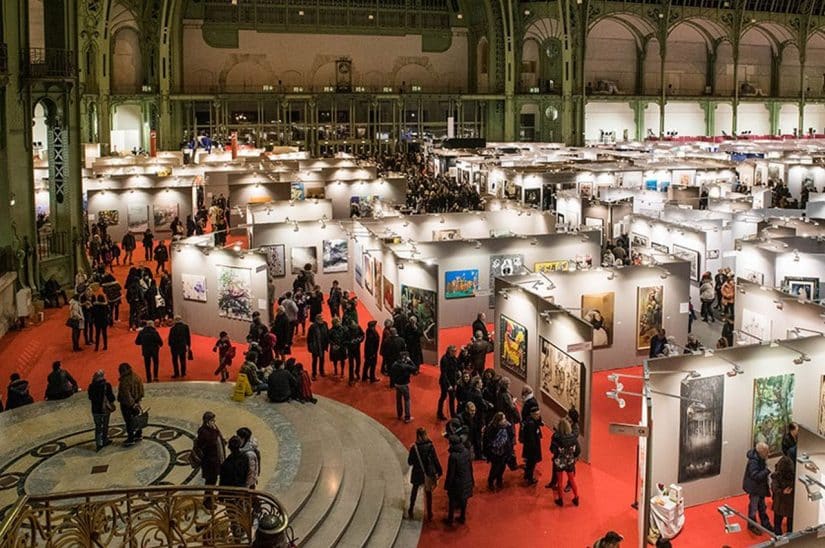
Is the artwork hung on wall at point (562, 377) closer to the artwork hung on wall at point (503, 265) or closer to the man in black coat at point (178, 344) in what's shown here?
the artwork hung on wall at point (503, 265)

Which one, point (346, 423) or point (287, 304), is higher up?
point (287, 304)

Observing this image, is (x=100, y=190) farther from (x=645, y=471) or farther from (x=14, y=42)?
(x=645, y=471)

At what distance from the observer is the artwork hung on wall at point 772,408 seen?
10.4m

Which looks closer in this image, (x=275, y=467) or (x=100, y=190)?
(x=275, y=467)

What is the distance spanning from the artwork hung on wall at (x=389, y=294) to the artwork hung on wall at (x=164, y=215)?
14130 millimetres

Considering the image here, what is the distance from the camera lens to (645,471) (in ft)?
30.0

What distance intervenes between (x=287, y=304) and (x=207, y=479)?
7.45 meters

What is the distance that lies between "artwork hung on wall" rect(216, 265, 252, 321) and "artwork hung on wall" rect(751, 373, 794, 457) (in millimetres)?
10796

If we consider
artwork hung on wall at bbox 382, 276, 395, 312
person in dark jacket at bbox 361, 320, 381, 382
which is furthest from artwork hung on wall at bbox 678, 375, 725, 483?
artwork hung on wall at bbox 382, 276, 395, 312

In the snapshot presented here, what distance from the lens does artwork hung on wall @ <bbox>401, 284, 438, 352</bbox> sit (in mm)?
15930

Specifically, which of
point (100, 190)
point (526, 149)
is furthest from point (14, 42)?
point (526, 149)

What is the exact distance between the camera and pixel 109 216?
2842 cm

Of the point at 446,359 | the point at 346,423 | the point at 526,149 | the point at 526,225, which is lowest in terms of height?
the point at 346,423

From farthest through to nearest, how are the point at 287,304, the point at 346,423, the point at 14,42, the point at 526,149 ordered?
1. the point at 526,149
2. the point at 14,42
3. the point at 287,304
4. the point at 346,423
